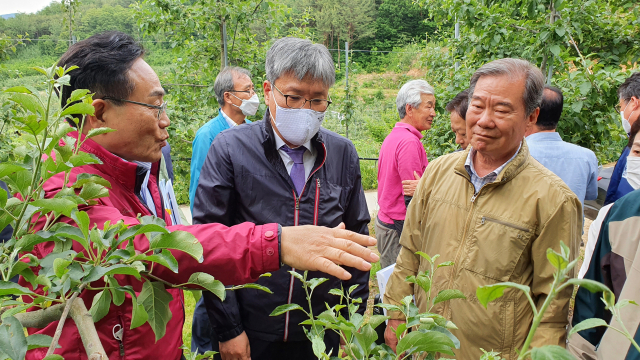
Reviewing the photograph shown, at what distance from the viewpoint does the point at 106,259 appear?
81cm

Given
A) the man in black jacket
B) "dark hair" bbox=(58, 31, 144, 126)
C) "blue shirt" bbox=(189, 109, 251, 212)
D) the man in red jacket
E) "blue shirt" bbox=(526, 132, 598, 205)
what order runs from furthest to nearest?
"blue shirt" bbox=(189, 109, 251, 212)
"blue shirt" bbox=(526, 132, 598, 205)
the man in black jacket
"dark hair" bbox=(58, 31, 144, 126)
the man in red jacket

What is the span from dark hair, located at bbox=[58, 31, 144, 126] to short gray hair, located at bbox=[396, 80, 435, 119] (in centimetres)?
274

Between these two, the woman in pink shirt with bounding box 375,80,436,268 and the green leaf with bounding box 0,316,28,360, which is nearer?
the green leaf with bounding box 0,316,28,360

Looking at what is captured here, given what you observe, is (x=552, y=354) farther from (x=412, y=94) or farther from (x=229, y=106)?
(x=229, y=106)

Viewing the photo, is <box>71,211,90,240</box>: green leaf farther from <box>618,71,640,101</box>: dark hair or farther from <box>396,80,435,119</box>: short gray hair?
<box>618,71,640,101</box>: dark hair

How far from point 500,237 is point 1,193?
1790 mm

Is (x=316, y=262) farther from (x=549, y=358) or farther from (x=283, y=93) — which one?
(x=283, y=93)

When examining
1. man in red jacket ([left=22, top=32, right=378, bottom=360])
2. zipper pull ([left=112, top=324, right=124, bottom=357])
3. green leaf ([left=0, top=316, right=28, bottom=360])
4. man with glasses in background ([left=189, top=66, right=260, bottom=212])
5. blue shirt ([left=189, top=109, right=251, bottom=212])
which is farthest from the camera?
man with glasses in background ([left=189, top=66, right=260, bottom=212])

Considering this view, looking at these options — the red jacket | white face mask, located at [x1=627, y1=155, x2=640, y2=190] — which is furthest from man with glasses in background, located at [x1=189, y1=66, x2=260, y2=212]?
white face mask, located at [x1=627, y1=155, x2=640, y2=190]

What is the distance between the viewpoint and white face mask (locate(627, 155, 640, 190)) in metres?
2.49

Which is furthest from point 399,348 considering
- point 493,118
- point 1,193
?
point 493,118

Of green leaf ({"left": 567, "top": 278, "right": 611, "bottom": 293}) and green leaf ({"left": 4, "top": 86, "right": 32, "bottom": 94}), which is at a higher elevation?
green leaf ({"left": 4, "top": 86, "right": 32, "bottom": 94})

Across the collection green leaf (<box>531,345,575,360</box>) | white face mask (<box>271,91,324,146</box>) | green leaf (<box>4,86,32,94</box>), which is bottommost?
white face mask (<box>271,91,324,146</box>)

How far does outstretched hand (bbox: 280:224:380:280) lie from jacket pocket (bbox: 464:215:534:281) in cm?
95
